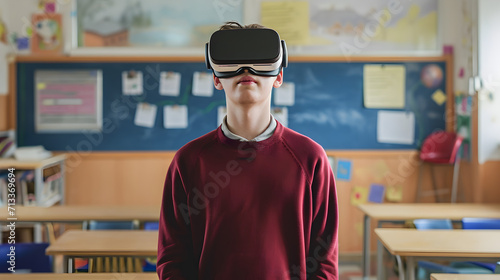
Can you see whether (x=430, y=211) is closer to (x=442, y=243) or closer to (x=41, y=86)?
(x=442, y=243)

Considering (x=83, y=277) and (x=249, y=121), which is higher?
(x=249, y=121)

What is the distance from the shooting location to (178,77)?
401cm

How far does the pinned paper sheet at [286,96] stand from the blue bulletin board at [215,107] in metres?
0.04

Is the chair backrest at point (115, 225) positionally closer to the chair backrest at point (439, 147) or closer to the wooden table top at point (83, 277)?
the wooden table top at point (83, 277)

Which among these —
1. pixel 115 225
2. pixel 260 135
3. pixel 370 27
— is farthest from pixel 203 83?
pixel 260 135

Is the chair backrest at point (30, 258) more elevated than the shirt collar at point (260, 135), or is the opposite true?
the shirt collar at point (260, 135)

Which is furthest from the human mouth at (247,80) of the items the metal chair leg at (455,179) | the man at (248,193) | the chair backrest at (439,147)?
the metal chair leg at (455,179)

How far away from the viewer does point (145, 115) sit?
4.03 meters

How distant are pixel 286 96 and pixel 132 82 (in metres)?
1.39

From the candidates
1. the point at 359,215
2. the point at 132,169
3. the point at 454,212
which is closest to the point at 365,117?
the point at 359,215

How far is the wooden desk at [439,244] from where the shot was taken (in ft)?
6.66

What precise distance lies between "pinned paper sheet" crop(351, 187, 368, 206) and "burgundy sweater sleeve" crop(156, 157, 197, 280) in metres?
3.20

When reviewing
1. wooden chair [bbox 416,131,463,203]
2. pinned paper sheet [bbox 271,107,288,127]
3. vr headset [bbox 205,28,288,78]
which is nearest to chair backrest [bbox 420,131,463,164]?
wooden chair [bbox 416,131,463,203]

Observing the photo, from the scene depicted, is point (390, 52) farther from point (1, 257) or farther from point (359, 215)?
point (1, 257)
